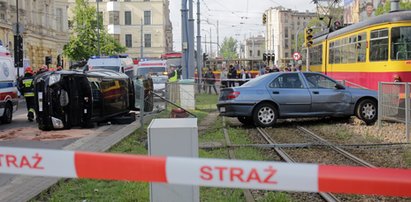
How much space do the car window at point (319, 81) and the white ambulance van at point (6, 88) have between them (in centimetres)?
905

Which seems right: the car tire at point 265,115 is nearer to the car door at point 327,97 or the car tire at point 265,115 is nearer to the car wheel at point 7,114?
the car door at point 327,97

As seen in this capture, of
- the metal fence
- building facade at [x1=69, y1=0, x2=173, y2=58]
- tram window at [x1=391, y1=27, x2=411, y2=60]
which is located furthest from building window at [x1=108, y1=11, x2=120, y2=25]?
the metal fence

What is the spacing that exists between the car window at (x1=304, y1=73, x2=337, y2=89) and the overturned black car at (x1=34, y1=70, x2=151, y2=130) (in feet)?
18.4

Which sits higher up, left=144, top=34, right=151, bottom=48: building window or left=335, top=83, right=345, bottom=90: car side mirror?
left=144, top=34, right=151, bottom=48: building window

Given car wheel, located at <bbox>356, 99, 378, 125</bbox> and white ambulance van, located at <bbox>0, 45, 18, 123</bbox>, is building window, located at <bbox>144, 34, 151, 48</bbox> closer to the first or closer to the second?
white ambulance van, located at <bbox>0, 45, 18, 123</bbox>

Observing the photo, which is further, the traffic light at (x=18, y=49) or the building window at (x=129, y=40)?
the building window at (x=129, y=40)

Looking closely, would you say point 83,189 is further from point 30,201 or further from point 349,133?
point 349,133

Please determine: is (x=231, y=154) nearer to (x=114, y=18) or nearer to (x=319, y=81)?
(x=319, y=81)

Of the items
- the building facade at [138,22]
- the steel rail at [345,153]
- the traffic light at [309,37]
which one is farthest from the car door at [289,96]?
the building facade at [138,22]

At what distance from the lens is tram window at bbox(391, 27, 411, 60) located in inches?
598

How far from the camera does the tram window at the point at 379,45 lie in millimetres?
15703

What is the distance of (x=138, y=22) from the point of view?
8800 cm

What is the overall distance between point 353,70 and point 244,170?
16.8 meters

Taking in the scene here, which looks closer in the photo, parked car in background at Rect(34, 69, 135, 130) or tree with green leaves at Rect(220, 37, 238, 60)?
parked car in background at Rect(34, 69, 135, 130)
